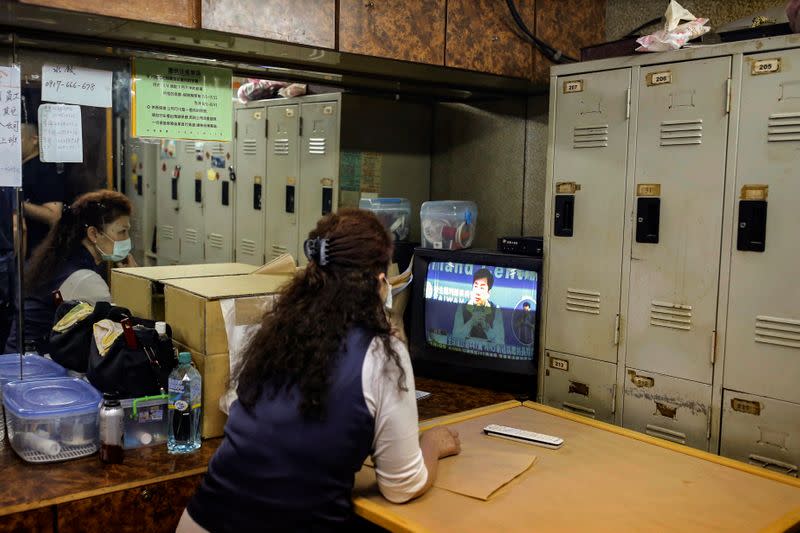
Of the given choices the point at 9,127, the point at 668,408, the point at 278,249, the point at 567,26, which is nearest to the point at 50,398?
the point at 9,127

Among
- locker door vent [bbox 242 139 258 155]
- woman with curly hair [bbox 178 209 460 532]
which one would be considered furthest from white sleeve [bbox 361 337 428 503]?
locker door vent [bbox 242 139 258 155]

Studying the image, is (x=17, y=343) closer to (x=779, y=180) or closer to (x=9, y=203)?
(x=9, y=203)

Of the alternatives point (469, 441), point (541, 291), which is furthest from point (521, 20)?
point (469, 441)

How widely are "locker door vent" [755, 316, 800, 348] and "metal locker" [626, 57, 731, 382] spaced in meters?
0.14

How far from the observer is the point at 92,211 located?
2.68 m

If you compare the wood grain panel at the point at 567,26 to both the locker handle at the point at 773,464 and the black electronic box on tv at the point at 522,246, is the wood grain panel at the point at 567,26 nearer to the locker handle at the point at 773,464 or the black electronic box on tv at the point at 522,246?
the black electronic box on tv at the point at 522,246

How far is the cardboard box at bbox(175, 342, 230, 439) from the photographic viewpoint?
2328 mm

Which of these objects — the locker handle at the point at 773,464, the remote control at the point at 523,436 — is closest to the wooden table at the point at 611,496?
the remote control at the point at 523,436

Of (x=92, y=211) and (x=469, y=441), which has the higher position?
(x=92, y=211)

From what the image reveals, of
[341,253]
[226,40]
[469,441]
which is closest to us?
[341,253]

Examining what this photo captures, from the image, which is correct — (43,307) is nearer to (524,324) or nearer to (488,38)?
(524,324)

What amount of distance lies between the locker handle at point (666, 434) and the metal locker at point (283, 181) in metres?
1.62

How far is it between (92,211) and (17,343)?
507 millimetres

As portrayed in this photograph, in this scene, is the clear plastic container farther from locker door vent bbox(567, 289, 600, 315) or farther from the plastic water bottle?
the plastic water bottle
